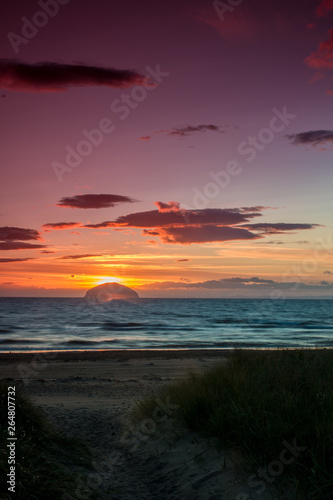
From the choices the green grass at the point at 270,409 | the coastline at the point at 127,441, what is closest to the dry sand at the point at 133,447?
the coastline at the point at 127,441

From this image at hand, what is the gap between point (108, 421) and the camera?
28.6 feet

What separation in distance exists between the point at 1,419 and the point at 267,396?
13.1ft

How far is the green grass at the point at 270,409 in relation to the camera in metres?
4.90

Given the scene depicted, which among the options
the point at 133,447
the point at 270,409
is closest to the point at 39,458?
the point at 133,447

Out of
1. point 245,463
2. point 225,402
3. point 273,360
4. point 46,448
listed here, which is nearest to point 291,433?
point 245,463

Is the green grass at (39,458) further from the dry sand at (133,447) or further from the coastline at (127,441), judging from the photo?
the coastline at (127,441)

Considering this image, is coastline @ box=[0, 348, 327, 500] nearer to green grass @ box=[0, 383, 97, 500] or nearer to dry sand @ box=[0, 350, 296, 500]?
dry sand @ box=[0, 350, 296, 500]

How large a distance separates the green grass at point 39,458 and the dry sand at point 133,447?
0.27 m

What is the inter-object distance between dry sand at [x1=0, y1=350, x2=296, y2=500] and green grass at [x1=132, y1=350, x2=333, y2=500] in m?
0.26

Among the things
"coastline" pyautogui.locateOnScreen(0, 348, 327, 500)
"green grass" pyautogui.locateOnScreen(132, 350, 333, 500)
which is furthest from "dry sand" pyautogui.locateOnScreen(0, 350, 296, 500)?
"green grass" pyautogui.locateOnScreen(132, 350, 333, 500)

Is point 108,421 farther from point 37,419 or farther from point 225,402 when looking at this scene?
point 225,402

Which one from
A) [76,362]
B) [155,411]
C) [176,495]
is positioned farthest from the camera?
[76,362]

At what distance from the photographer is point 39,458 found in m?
5.61

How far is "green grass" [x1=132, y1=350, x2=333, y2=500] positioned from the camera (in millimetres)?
4902
